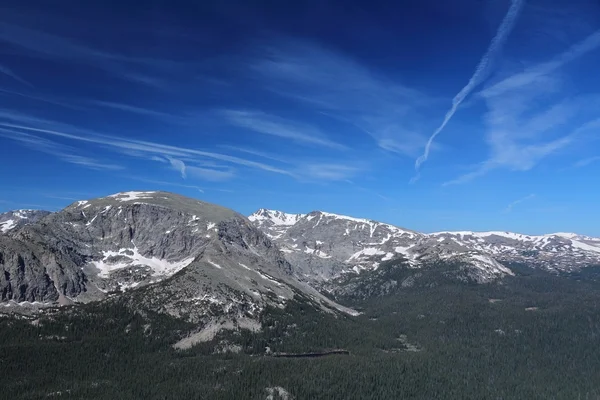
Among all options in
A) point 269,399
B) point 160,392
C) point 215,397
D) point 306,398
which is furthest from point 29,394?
point 306,398

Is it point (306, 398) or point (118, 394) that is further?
point (306, 398)

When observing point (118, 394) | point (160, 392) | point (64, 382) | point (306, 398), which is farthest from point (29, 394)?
point (306, 398)

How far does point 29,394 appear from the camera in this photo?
18250 cm

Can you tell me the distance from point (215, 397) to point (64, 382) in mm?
60179

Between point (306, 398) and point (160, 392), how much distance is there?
185 feet

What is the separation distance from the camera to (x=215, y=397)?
190 m

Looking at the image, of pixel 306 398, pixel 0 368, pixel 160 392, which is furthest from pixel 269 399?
pixel 0 368

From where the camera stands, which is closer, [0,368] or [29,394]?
[29,394]

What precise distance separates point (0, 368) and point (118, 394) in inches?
2066

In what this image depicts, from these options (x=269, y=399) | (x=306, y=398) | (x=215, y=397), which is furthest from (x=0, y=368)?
(x=306, y=398)

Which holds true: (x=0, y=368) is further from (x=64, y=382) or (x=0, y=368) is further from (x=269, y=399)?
(x=269, y=399)

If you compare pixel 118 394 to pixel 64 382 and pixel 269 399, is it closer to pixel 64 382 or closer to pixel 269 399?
pixel 64 382

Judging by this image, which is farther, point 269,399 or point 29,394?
point 269,399

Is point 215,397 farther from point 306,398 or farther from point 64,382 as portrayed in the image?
point 64,382
